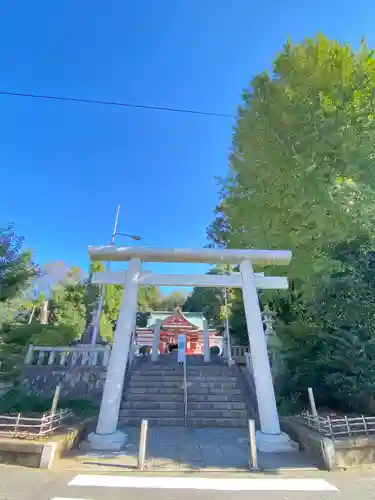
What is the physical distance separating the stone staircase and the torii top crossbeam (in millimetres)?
4714

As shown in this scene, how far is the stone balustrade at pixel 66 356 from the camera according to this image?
10.2 meters

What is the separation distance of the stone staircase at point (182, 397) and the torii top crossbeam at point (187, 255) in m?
4.71

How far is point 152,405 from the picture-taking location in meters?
9.00

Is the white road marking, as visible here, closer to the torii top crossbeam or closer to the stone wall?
the torii top crossbeam

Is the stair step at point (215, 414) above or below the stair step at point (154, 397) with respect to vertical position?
below

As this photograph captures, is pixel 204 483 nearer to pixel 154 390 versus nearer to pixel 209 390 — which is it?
pixel 209 390

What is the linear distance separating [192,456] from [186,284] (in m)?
3.81

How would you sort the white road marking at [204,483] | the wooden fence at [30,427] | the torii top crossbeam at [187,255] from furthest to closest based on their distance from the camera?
the torii top crossbeam at [187,255] < the wooden fence at [30,427] < the white road marking at [204,483]

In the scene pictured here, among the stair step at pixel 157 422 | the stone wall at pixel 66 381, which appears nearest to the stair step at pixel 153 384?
the stone wall at pixel 66 381

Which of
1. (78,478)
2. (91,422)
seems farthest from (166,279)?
(78,478)

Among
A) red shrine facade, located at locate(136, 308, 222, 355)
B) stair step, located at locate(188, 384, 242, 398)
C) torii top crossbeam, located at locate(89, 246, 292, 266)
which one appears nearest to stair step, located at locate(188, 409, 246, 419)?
stair step, located at locate(188, 384, 242, 398)

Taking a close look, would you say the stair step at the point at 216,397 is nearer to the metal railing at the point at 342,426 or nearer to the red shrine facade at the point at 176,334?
the metal railing at the point at 342,426

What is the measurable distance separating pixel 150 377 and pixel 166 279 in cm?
478

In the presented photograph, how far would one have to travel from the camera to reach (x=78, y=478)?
4.21 metres
